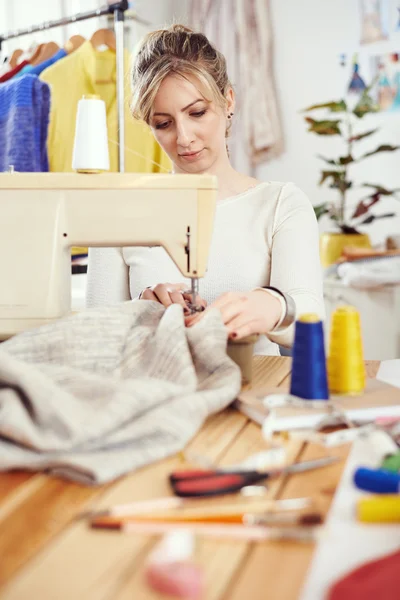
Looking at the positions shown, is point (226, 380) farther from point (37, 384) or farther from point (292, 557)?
point (292, 557)

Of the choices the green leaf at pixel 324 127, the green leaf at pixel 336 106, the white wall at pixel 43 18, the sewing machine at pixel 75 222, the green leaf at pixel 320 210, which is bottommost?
the green leaf at pixel 320 210

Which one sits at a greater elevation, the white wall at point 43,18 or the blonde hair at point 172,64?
the white wall at point 43,18

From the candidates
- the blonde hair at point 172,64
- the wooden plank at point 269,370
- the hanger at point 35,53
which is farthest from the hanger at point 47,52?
the wooden plank at point 269,370

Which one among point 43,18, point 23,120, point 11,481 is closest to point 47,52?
point 23,120

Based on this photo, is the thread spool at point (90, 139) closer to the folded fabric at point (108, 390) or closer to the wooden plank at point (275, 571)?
the folded fabric at point (108, 390)

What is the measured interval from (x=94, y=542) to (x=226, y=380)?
35cm

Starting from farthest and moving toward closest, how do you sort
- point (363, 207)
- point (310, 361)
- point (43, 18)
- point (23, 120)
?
point (363, 207) < point (43, 18) < point (23, 120) < point (310, 361)

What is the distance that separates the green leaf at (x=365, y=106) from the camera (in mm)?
3510

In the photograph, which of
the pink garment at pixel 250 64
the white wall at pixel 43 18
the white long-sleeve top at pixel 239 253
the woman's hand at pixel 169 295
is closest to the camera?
the woman's hand at pixel 169 295

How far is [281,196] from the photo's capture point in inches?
62.9

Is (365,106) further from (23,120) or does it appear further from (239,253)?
(239,253)

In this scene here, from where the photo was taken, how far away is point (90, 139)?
1130 millimetres

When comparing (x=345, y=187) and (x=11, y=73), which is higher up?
(x=11, y=73)

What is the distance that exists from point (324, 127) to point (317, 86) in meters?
0.44
